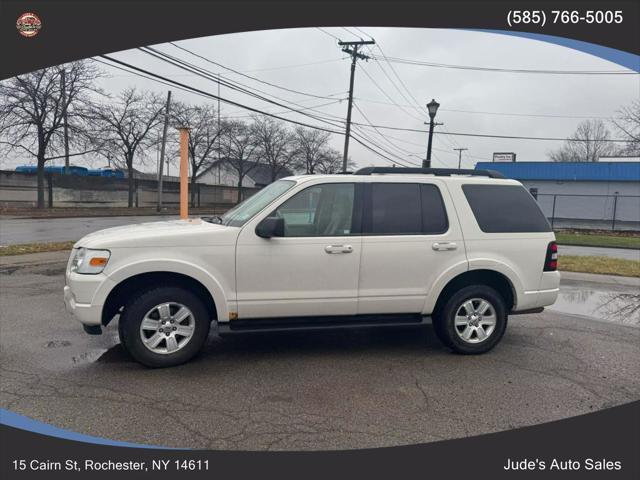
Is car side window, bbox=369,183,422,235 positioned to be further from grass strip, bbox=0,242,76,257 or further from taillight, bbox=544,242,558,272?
grass strip, bbox=0,242,76,257

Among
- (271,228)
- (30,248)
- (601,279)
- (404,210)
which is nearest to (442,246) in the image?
(404,210)

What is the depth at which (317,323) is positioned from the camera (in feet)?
15.0

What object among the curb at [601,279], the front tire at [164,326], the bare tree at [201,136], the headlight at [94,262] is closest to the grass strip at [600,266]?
the curb at [601,279]

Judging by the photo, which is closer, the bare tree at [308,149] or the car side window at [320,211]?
the car side window at [320,211]

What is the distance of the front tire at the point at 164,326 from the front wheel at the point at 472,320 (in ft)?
8.45

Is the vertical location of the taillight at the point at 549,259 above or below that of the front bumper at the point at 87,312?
above

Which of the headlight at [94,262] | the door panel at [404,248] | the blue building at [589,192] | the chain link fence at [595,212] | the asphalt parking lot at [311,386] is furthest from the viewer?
the blue building at [589,192]

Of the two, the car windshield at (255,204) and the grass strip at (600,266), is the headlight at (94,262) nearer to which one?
the car windshield at (255,204)

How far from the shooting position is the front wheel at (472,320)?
15.7 feet

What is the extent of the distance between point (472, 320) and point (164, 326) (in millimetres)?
3291

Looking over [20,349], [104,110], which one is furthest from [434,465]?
[104,110]

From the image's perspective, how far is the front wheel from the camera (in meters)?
4.79

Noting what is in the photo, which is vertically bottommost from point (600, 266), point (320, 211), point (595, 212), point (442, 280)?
point (600, 266)

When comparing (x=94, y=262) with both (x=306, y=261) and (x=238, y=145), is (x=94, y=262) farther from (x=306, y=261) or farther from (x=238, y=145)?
(x=238, y=145)
